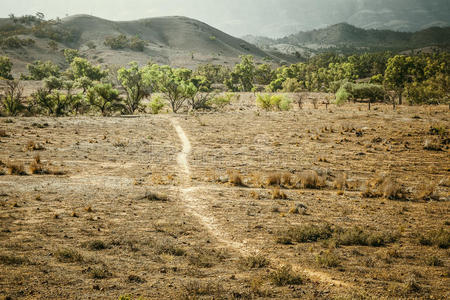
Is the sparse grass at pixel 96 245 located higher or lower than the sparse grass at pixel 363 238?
higher

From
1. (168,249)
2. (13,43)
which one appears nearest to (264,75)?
(168,249)

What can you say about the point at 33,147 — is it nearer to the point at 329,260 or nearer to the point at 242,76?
the point at 329,260

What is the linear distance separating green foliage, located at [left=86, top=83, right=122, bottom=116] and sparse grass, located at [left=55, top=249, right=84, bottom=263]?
128ft

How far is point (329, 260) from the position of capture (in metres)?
8.35

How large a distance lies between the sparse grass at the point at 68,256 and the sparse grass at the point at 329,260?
713 centimetres

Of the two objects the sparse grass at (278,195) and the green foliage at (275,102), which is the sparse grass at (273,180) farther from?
the green foliage at (275,102)

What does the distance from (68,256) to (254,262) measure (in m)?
5.52

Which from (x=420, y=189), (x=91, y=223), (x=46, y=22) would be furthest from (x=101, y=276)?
(x=46, y=22)

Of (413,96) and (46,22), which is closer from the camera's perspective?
(413,96)

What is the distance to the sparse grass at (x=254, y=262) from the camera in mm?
8248

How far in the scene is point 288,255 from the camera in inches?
357

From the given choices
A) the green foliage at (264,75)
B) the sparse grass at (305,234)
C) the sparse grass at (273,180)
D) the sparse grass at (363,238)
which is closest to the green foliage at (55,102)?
the sparse grass at (273,180)

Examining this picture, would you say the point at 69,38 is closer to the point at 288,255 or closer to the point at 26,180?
the point at 26,180

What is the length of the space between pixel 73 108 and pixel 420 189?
48067mm
